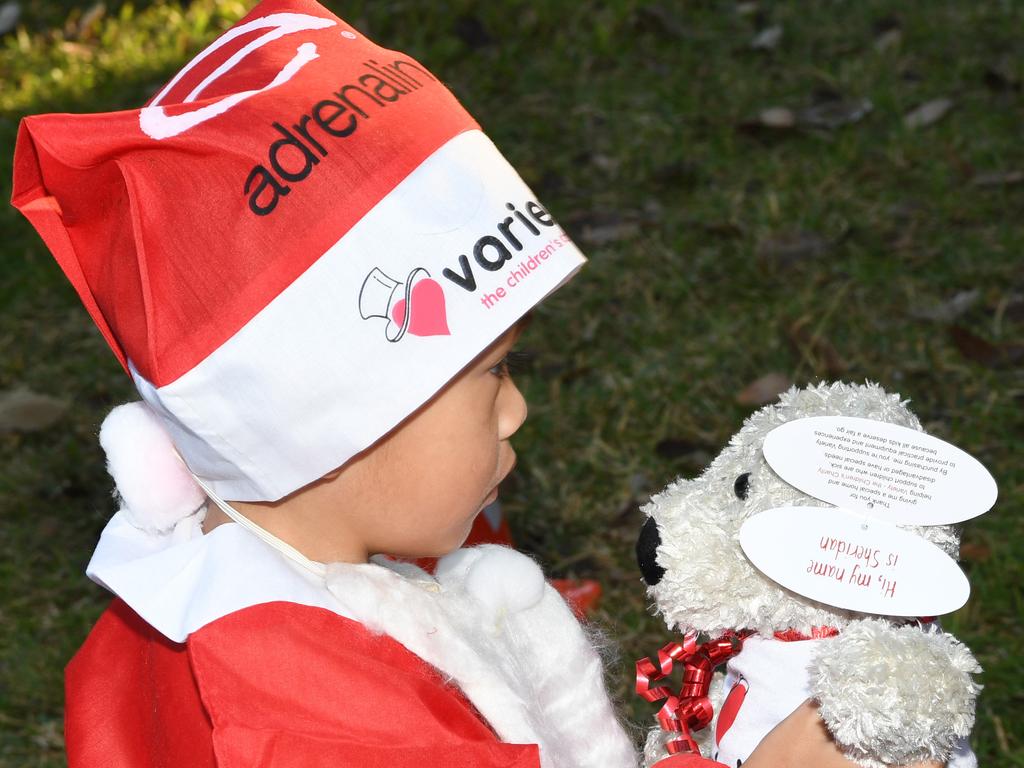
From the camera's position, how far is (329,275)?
1335mm

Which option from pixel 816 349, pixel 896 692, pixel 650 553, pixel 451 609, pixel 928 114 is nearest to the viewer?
pixel 896 692

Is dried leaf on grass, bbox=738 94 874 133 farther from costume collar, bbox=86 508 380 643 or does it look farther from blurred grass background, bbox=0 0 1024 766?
costume collar, bbox=86 508 380 643

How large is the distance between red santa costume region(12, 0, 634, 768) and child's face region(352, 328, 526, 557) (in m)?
0.06

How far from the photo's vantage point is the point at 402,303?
53.1 inches

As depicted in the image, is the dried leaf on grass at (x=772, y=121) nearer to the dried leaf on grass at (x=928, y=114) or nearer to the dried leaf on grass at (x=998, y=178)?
the dried leaf on grass at (x=928, y=114)

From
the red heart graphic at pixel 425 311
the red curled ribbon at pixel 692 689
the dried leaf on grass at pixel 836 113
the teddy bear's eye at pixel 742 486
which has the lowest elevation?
the dried leaf on grass at pixel 836 113

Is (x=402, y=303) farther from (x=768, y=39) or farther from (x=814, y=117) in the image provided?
(x=768, y=39)

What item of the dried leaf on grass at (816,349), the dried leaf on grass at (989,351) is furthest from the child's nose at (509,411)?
the dried leaf on grass at (989,351)

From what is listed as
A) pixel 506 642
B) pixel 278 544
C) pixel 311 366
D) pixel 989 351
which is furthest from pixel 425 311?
pixel 989 351

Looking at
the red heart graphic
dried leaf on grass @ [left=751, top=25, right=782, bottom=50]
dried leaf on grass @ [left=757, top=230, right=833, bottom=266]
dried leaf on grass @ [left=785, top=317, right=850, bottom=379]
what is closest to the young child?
the red heart graphic

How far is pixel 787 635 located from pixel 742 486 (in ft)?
0.54

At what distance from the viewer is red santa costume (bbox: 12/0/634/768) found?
133 centimetres

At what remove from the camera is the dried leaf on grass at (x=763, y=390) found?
262cm

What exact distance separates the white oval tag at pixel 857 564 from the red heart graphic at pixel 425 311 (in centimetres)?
39
